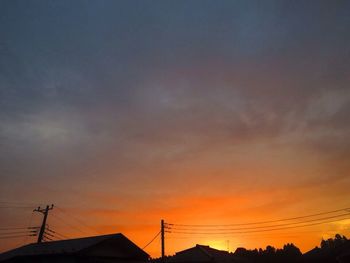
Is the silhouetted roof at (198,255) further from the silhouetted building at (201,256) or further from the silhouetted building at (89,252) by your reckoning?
the silhouetted building at (89,252)

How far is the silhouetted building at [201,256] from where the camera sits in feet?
147

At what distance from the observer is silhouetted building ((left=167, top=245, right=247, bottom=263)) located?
44.9m

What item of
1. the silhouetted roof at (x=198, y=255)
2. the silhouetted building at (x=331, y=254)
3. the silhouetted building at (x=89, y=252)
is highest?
the silhouetted roof at (x=198, y=255)

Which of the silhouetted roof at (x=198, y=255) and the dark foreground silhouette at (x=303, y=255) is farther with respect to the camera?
the silhouetted roof at (x=198, y=255)

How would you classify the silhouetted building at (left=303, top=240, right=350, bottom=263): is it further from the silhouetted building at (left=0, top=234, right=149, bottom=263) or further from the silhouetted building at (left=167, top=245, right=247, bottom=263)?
the silhouetted building at (left=0, top=234, right=149, bottom=263)

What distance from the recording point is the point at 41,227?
4550cm

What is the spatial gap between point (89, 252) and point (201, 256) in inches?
1034

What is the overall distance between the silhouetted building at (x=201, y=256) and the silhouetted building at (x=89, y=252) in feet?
63.0

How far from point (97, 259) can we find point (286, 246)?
6237cm

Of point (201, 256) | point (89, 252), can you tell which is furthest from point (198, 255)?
point (89, 252)

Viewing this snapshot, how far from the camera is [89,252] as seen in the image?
78.5ft

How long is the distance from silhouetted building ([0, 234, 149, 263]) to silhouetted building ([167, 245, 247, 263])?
19.2 m

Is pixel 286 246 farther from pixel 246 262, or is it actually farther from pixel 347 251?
pixel 347 251

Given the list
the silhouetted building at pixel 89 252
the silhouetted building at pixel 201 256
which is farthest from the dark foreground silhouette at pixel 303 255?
the silhouetted building at pixel 89 252
